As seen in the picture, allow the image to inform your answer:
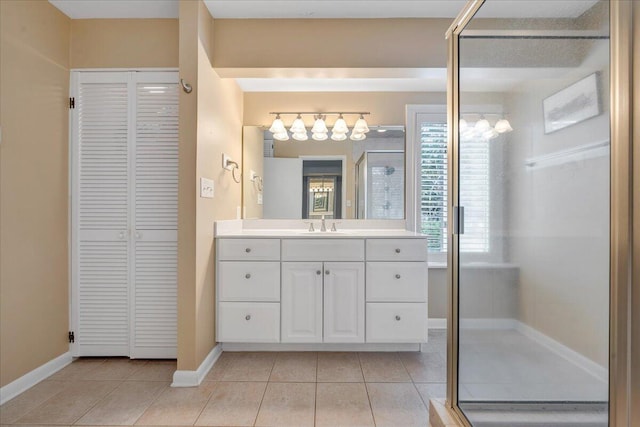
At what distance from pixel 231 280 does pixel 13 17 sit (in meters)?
1.94

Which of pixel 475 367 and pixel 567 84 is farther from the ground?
pixel 567 84

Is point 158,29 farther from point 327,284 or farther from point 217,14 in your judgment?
point 327,284

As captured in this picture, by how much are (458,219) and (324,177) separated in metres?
1.68

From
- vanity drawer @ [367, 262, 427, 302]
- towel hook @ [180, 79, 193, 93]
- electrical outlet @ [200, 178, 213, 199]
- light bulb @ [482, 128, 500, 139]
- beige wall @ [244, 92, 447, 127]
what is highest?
beige wall @ [244, 92, 447, 127]

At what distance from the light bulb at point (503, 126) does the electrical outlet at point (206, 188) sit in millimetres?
1623

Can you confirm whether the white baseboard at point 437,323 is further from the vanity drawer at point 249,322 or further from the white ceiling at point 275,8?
the white ceiling at point 275,8

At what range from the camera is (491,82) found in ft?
4.79

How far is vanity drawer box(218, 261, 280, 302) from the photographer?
2.38 meters

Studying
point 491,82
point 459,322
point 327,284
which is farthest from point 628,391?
point 327,284

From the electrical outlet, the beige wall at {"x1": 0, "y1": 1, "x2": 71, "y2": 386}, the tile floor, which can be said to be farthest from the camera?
the electrical outlet

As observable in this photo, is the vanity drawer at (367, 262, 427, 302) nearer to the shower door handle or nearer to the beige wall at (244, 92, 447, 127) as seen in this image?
the shower door handle

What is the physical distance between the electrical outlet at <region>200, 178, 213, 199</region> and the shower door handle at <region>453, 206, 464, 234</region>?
1453 mm

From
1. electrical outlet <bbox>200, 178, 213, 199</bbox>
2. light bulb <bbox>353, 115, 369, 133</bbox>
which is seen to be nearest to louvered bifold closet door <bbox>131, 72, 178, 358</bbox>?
electrical outlet <bbox>200, 178, 213, 199</bbox>

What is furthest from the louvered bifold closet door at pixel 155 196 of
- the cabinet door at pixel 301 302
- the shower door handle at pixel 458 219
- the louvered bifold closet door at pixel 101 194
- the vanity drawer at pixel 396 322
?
the shower door handle at pixel 458 219
